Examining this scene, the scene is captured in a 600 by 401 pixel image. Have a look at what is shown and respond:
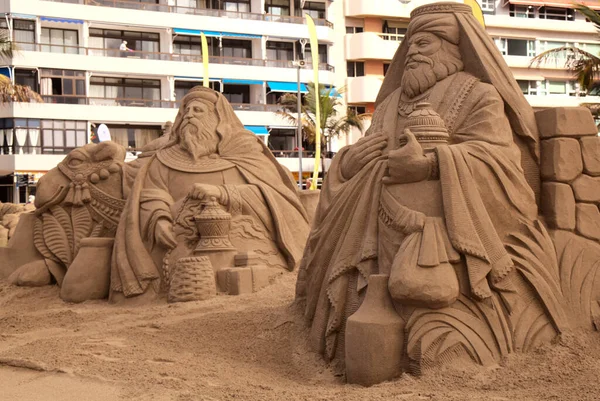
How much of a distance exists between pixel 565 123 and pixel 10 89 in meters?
21.7

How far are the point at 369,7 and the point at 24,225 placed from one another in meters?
27.3

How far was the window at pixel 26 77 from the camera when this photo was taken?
1247 inches

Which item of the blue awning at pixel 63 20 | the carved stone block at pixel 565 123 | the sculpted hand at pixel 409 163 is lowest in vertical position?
the sculpted hand at pixel 409 163

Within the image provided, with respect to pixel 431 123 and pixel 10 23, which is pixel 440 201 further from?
pixel 10 23

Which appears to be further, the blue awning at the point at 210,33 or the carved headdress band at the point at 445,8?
the blue awning at the point at 210,33

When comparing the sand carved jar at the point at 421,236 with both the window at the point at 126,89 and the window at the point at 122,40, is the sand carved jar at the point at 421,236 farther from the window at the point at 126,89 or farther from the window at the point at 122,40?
the window at the point at 122,40

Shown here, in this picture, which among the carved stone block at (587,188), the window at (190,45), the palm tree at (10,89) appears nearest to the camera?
the carved stone block at (587,188)

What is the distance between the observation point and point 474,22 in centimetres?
619

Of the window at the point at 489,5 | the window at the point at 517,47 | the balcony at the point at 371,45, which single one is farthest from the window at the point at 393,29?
the window at the point at 489,5

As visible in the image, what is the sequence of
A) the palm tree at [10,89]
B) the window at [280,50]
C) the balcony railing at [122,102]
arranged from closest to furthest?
the palm tree at [10,89]
the balcony railing at [122,102]
the window at [280,50]

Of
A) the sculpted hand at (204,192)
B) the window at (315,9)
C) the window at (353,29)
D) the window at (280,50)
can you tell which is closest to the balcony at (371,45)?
the window at (353,29)

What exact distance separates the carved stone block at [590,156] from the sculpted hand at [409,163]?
125cm

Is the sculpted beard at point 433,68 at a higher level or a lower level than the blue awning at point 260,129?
lower

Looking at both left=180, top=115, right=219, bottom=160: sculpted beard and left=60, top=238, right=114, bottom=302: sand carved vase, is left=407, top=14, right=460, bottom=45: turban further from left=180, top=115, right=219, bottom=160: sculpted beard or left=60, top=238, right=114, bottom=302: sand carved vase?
left=60, top=238, right=114, bottom=302: sand carved vase
